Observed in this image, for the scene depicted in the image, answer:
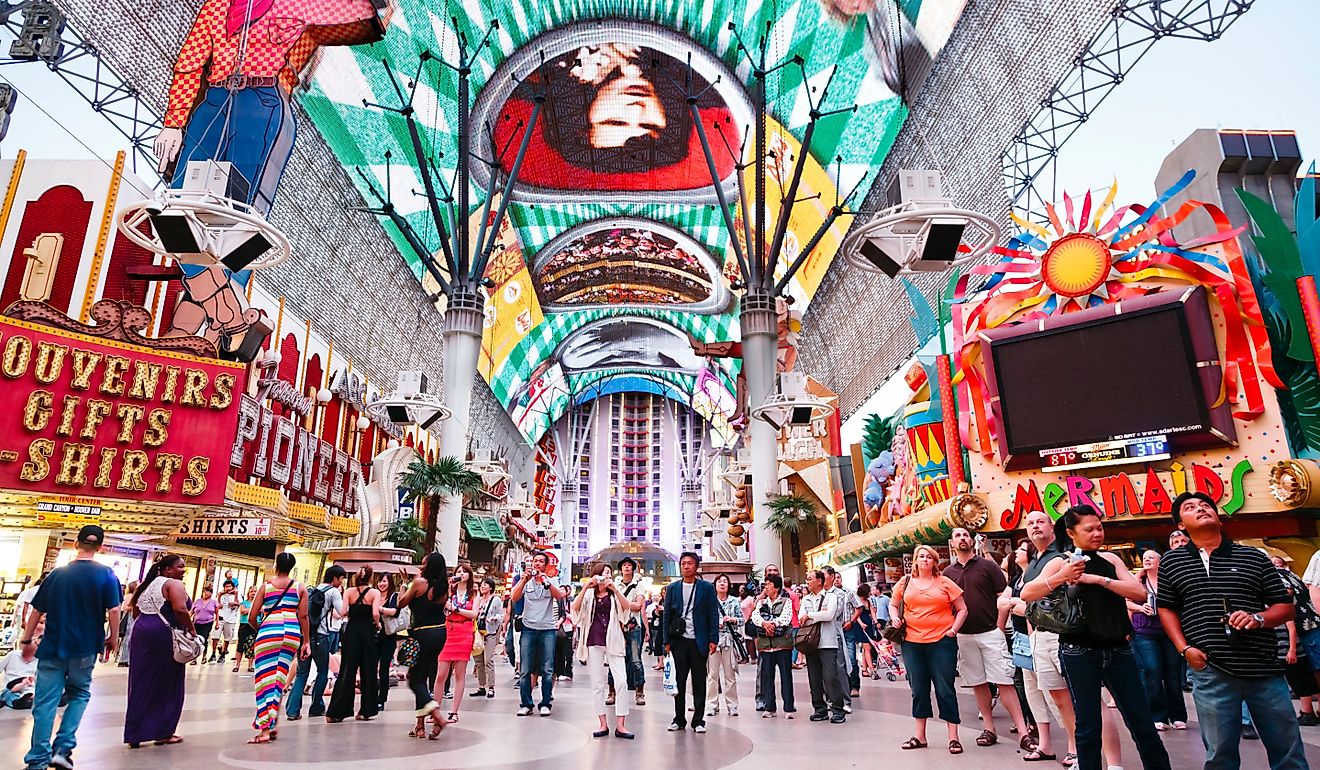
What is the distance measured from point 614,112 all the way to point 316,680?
2220cm

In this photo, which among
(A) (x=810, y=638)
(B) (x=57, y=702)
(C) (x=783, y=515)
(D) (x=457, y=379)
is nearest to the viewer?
(B) (x=57, y=702)

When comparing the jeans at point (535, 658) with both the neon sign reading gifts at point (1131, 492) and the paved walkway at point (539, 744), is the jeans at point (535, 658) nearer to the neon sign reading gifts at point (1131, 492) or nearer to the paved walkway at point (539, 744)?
the paved walkway at point (539, 744)

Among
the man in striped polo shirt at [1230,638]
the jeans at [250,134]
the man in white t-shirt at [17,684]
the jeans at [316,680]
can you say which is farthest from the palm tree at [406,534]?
the man in striped polo shirt at [1230,638]

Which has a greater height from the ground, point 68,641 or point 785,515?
point 785,515

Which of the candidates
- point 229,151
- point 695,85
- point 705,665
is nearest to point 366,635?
point 705,665

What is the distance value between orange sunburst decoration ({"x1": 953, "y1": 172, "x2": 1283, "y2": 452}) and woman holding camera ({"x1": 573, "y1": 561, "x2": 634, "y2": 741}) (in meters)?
7.53

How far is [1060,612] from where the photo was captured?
3348mm

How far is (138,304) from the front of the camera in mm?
13031

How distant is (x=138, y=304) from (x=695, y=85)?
16.5 metres

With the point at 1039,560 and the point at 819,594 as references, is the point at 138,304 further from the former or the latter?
the point at 1039,560

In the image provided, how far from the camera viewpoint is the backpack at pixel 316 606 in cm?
674

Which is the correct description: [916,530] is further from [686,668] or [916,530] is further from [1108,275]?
[686,668]

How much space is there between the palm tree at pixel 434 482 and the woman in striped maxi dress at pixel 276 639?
11.9m

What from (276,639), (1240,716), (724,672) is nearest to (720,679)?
(724,672)
